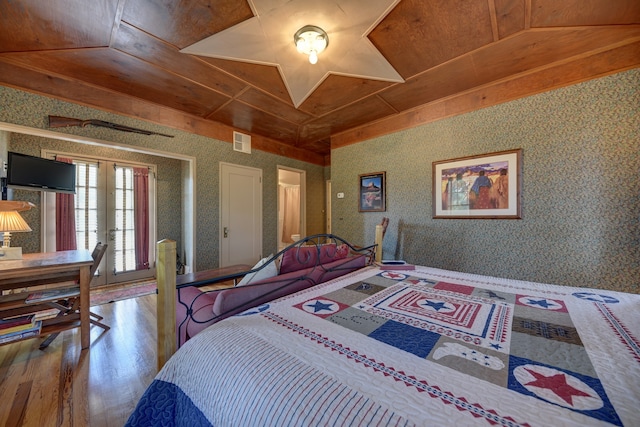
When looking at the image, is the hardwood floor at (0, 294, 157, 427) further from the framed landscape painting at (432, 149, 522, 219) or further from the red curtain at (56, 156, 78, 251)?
the framed landscape painting at (432, 149, 522, 219)

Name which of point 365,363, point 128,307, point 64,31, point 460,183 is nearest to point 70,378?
point 128,307

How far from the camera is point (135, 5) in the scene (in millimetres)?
1620

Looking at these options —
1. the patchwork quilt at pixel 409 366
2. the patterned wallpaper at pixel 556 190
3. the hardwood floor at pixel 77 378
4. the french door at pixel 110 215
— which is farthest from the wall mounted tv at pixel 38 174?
the patterned wallpaper at pixel 556 190

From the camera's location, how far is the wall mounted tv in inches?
89.8

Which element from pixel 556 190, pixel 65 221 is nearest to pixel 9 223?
pixel 65 221

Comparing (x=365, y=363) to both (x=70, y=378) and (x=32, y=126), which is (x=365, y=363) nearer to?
(x=70, y=378)

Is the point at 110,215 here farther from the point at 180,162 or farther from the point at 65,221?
the point at 180,162

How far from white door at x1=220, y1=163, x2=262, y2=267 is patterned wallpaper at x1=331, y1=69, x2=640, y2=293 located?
105 inches

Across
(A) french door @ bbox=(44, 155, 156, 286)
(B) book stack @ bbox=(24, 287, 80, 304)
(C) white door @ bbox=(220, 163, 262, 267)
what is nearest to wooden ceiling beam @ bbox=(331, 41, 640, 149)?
(C) white door @ bbox=(220, 163, 262, 267)

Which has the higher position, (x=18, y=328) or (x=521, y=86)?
(x=521, y=86)

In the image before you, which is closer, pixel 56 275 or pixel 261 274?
pixel 261 274

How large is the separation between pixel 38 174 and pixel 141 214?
5.84 ft

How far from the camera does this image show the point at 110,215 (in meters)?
3.90

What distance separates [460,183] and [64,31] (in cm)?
396
